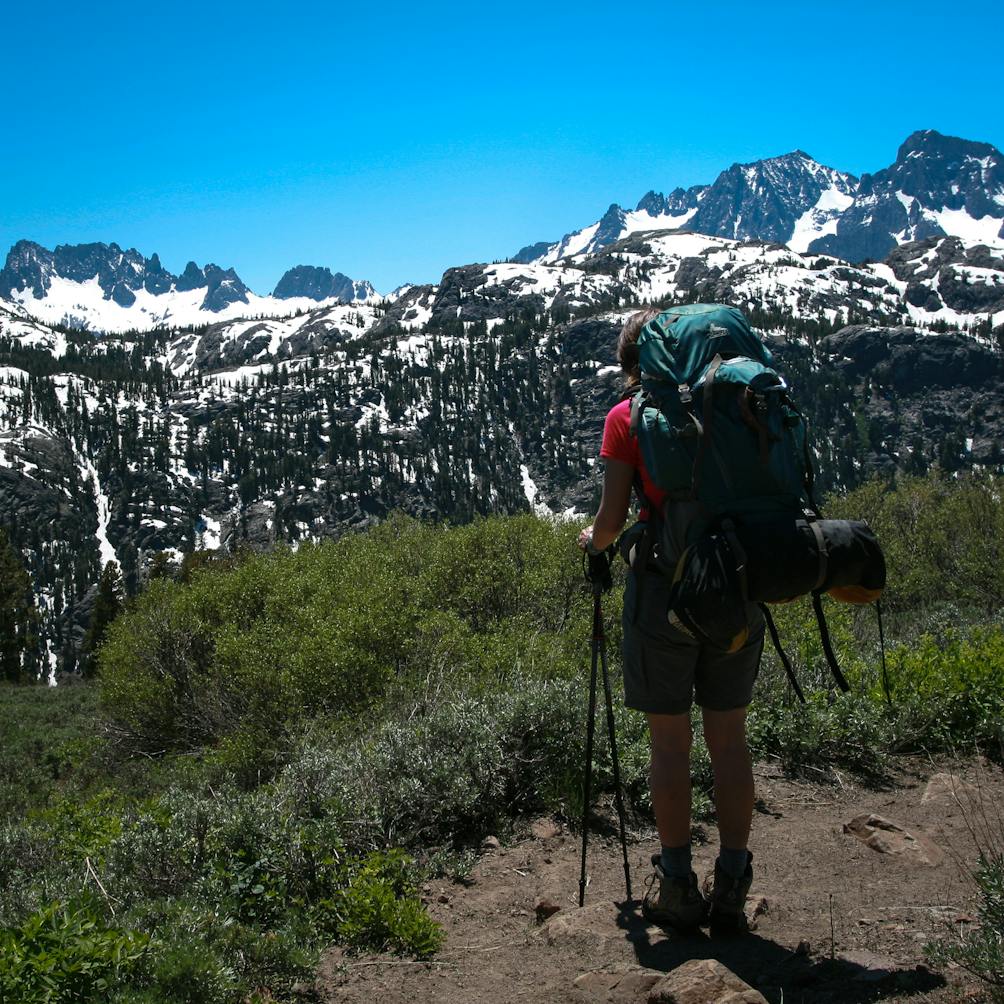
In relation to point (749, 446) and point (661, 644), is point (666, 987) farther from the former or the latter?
point (749, 446)

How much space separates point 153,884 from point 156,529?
188409 millimetres

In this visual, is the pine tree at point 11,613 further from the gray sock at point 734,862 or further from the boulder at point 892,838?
the gray sock at point 734,862

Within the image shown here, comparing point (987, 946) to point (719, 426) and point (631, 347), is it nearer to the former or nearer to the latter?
point (719, 426)

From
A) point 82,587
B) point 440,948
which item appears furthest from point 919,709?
point 82,587

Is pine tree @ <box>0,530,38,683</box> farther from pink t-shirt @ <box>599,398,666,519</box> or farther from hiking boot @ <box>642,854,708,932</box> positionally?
pink t-shirt @ <box>599,398,666,519</box>

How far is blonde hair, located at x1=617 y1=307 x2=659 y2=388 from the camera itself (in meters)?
3.92

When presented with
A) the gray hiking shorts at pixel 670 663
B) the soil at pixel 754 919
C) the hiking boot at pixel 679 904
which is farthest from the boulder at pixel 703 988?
the gray hiking shorts at pixel 670 663

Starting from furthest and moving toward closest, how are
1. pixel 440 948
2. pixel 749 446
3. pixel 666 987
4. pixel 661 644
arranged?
pixel 440 948 → pixel 661 644 → pixel 749 446 → pixel 666 987

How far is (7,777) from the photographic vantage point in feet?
61.8

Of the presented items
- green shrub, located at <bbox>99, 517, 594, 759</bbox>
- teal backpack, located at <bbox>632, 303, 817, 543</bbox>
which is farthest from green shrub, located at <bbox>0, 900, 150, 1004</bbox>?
green shrub, located at <bbox>99, 517, 594, 759</bbox>

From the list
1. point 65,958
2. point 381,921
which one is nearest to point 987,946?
point 381,921

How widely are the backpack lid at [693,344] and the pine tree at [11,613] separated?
57871mm

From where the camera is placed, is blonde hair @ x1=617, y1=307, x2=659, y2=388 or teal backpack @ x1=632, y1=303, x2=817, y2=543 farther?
blonde hair @ x1=617, y1=307, x2=659, y2=388

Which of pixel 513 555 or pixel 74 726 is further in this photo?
pixel 74 726
